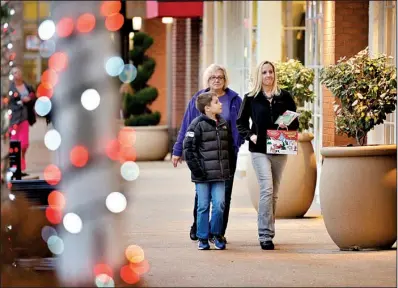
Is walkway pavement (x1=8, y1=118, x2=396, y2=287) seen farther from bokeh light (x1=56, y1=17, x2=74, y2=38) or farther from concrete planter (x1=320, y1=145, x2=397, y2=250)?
bokeh light (x1=56, y1=17, x2=74, y2=38)

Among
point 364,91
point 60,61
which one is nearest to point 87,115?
point 60,61

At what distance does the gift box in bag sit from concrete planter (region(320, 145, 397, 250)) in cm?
47

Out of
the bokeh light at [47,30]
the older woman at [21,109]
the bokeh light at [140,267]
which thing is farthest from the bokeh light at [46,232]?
the older woman at [21,109]

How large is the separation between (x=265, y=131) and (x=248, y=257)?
1383 mm

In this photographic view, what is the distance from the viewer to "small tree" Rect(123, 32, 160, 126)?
89.2ft

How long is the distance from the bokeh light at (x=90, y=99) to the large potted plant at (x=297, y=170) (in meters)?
7.31

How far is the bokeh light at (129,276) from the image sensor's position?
8.55 m

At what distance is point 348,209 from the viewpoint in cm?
1155

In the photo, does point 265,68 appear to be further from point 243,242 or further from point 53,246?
point 53,246

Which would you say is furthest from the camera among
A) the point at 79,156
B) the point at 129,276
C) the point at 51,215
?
the point at 51,215

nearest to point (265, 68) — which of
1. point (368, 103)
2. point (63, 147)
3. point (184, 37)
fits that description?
point (368, 103)

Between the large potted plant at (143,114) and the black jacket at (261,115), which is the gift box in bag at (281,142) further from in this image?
the large potted plant at (143,114)

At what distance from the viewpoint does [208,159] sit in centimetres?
1194

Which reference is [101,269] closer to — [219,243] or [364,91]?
[219,243]
